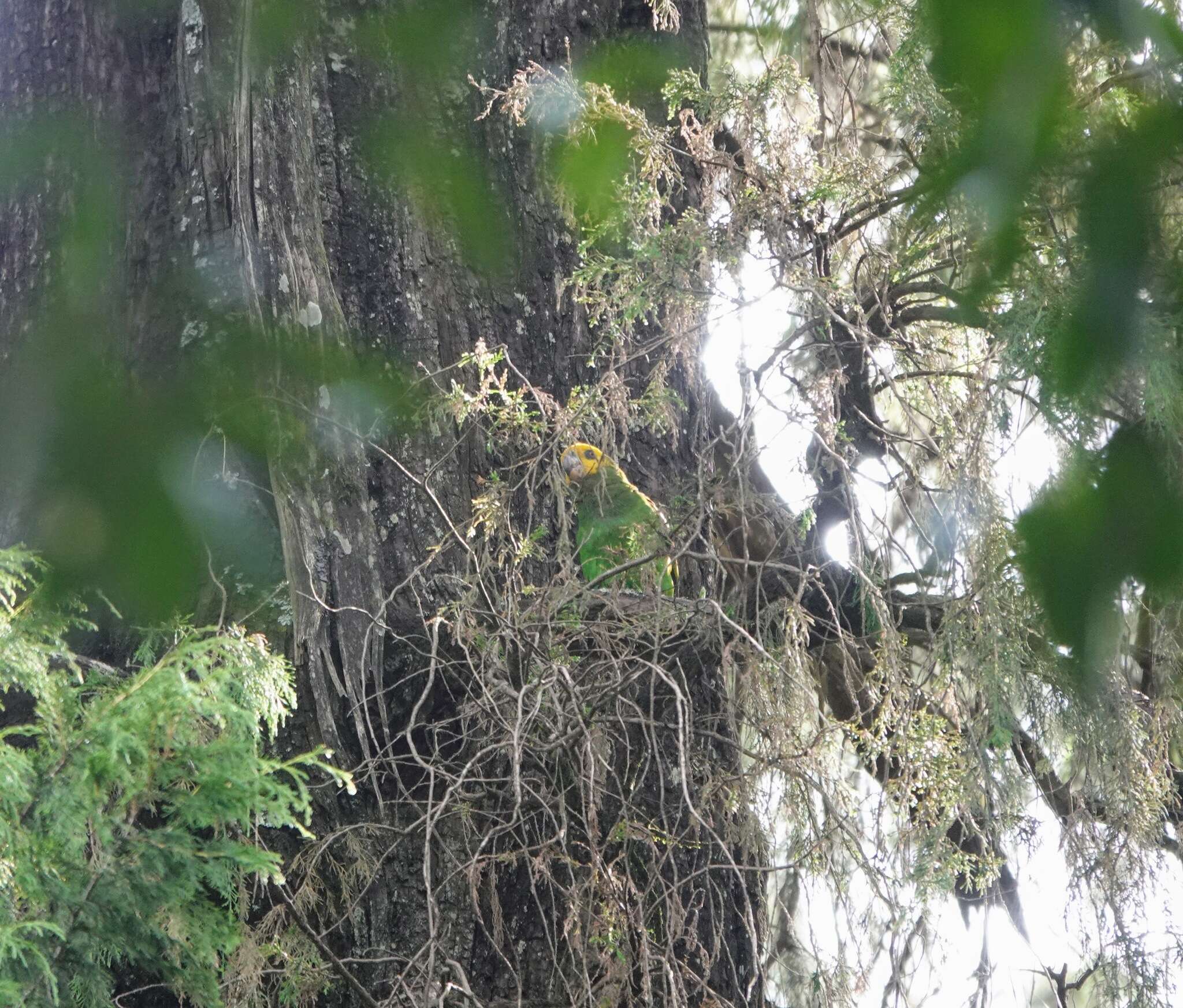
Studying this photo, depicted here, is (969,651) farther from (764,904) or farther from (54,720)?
(54,720)

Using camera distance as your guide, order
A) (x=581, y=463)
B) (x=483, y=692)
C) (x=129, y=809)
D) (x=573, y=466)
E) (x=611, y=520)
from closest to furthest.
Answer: (x=129, y=809) < (x=483, y=692) < (x=573, y=466) < (x=581, y=463) < (x=611, y=520)

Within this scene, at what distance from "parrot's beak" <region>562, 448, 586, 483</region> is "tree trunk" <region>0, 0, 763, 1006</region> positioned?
0.08m

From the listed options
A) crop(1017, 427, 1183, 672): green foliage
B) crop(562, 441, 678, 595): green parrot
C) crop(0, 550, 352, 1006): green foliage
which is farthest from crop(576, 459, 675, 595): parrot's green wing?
crop(1017, 427, 1183, 672): green foliage

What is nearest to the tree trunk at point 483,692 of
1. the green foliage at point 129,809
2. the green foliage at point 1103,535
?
the green foliage at point 129,809

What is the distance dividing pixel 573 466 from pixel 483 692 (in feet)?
2.37

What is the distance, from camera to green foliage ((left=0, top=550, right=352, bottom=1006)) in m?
1.83

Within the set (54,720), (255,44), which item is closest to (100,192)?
(255,44)

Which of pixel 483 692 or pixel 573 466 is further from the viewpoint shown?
pixel 573 466

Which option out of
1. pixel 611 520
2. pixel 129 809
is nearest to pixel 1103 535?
pixel 129 809

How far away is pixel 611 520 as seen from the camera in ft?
10.3

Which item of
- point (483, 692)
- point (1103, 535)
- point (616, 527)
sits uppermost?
point (616, 527)

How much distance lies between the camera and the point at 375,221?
283 cm

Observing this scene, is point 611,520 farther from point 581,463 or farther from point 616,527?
point 581,463

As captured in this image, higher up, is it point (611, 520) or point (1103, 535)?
point (611, 520)
